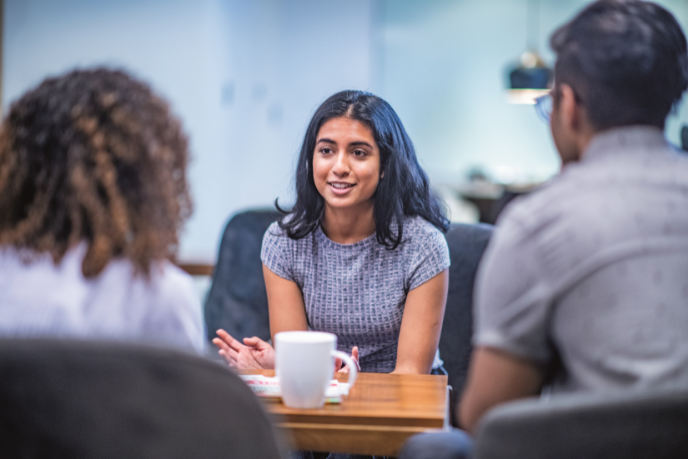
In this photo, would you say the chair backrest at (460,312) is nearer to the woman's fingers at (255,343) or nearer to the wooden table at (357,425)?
the woman's fingers at (255,343)

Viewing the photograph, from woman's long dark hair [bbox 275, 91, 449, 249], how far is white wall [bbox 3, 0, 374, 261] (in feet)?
3.57

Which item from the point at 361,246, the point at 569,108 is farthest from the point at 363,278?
the point at 569,108

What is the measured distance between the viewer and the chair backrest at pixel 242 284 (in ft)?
6.64

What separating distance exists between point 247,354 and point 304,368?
41 centimetres

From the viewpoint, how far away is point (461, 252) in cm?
185

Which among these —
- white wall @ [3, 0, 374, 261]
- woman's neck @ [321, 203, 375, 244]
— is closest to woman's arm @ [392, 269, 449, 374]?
woman's neck @ [321, 203, 375, 244]

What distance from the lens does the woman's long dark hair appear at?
5.37 feet

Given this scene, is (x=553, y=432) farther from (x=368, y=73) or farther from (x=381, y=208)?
(x=368, y=73)

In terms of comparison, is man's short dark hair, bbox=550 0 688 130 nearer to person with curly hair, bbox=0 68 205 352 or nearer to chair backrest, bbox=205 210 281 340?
person with curly hair, bbox=0 68 205 352

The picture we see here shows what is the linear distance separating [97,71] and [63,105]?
9 cm

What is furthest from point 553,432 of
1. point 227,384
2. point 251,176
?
point 251,176

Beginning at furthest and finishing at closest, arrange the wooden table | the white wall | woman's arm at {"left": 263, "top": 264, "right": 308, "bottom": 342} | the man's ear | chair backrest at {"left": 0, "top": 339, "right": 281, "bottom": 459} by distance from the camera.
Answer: the white wall < woman's arm at {"left": 263, "top": 264, "right": 308, "bottom": 342} < the wooden table < the man's ear < chair backrest at {"left": 0, "top": 339, "right": 281, "bottom": 459}

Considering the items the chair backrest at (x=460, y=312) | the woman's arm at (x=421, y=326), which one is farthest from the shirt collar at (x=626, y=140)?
the chair backrest at (x=460, y=312)

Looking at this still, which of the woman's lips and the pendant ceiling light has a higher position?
the pendant ceiling light
